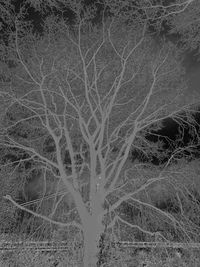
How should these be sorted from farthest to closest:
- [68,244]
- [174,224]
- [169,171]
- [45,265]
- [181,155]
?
[181,155] < [169,171] < [174,224] < [68,244] < [45,265]

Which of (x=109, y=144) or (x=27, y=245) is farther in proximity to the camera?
(x=109, y=144)

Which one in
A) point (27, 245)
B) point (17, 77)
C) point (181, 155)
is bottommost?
point (27, 245)

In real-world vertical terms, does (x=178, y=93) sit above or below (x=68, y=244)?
above

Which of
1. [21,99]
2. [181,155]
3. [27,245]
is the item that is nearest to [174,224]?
[181,155]

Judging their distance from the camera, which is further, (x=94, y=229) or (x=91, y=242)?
(x=94, y=229)

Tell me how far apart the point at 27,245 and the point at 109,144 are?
257 inches

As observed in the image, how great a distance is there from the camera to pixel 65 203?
1638 cm

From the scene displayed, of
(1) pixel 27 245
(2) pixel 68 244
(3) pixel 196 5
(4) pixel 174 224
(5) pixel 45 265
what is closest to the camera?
(3) pixel 196 5

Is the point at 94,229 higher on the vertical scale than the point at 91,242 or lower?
higher

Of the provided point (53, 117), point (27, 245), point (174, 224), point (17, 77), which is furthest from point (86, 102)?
point (27, 245)

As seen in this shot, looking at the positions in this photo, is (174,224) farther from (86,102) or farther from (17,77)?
(17,77)

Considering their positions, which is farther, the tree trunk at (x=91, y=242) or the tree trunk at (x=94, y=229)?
the tree trunk at (x=94, y=229)

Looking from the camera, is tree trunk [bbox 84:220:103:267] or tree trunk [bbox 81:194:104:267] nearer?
tree trunk [bbox 84:220:103:267]

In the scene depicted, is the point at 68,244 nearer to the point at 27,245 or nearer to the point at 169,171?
the point at 27,245
